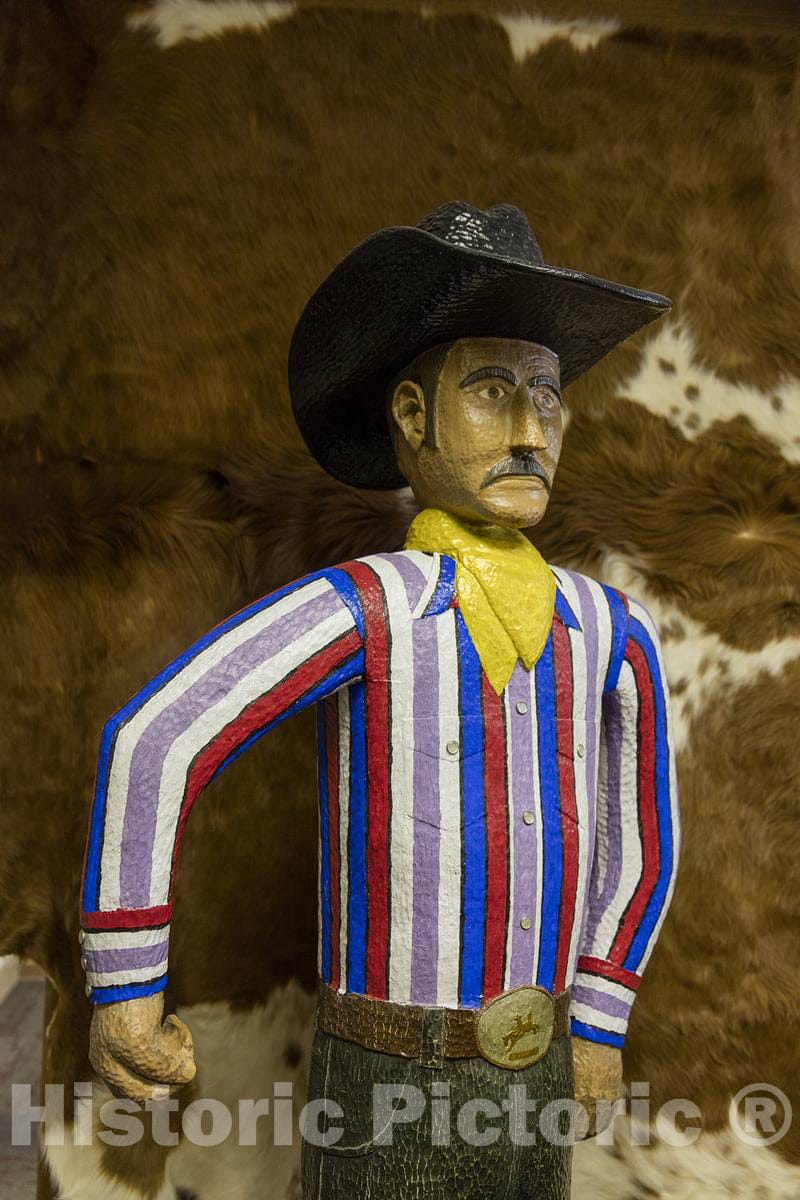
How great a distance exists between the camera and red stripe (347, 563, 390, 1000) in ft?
3.04

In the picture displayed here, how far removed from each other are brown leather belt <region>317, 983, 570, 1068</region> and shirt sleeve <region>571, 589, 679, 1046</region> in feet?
0.38

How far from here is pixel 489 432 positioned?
38.2 inches

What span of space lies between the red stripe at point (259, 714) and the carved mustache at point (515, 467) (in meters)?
0.20

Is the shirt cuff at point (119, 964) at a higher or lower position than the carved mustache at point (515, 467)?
lower

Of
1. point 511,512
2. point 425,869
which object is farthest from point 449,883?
point 511,512

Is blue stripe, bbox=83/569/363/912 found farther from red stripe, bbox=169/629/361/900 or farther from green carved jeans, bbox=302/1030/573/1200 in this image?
green carved jeans, bbox=302/1030/573/1200

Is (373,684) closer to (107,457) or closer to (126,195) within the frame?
(107,457)

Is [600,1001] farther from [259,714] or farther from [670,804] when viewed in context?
[259,714]

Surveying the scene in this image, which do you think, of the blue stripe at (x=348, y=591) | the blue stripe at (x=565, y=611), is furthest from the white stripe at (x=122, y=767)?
the blue stripe at (x=565, y=611)

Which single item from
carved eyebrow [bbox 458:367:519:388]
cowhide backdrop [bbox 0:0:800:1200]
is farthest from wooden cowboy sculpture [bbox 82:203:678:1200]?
cowhide backdrop [bbox 0:0:800:1200]

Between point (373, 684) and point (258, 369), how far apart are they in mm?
587

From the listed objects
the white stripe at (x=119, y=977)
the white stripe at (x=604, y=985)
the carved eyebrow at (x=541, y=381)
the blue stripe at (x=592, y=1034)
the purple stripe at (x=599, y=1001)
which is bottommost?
the blue stripe at (x=592, y=1034)

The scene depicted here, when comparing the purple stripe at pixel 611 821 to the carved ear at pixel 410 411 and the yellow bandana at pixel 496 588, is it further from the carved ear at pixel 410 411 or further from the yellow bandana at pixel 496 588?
the carved ear at pixel 410 411

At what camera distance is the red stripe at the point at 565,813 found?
974mm
